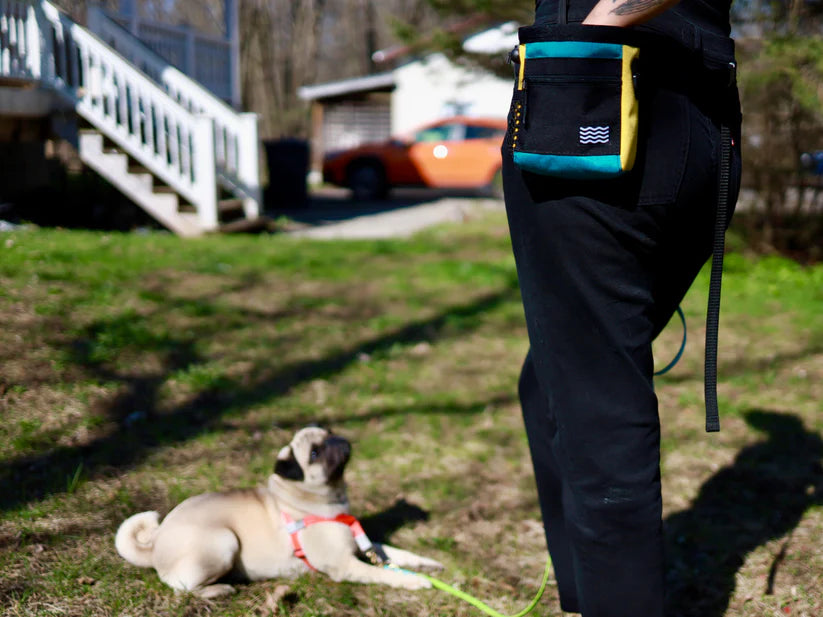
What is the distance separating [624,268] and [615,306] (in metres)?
0.09

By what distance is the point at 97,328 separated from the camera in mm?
4902

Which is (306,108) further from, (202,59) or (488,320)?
(488,320)

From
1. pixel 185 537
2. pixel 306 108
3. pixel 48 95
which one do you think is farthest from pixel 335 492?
pixel 306 108

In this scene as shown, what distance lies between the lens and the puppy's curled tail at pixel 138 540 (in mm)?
2703

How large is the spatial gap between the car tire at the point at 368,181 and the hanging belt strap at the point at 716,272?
15542 mm

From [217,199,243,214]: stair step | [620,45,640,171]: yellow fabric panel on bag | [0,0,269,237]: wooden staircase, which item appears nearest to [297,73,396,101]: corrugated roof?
[217,199,243,214]: stair step

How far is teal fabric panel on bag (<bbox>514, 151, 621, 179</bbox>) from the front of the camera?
1.65 metres

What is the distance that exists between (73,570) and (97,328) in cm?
250

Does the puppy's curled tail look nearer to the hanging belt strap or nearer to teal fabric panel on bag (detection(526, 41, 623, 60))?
the hanging belt strap

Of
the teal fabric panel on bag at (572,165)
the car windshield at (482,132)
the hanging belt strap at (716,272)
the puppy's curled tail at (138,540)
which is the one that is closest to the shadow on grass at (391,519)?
the puppy's curled tail at (138,540)

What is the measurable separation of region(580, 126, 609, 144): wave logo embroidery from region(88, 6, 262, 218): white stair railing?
8.29 m

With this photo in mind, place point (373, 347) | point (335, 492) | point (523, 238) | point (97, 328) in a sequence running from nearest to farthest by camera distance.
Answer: point (523, 238)
point (335, 492)
point (97, 328)
point (373, 347)

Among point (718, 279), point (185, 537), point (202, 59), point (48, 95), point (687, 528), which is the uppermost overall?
point (202, 59)

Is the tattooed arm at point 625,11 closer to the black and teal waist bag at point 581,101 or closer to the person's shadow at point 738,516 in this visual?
the black and teal waist bag at point 581,101
